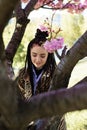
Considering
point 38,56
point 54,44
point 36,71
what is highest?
point 38,56

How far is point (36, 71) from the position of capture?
3.10 m

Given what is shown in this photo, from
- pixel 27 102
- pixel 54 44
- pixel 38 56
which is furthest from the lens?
pixel 54 44

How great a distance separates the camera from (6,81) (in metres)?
0.97

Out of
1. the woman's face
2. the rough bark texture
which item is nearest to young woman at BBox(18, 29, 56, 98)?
the woman's face

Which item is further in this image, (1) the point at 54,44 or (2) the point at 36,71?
(1) the point at 54,44

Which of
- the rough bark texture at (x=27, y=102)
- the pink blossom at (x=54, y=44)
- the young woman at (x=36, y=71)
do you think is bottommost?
the pink blossom at (x=54, y=44)

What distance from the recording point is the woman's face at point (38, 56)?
3.06 m

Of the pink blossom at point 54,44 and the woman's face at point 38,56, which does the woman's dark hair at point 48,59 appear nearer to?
the woman's face at point 38,56

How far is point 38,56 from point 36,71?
0.44ft

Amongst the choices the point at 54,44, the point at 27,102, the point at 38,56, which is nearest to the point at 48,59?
the point at 38,56

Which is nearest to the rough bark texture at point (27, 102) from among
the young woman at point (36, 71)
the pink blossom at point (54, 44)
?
the young woman at point (36, 71)

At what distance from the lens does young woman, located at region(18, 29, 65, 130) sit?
9.96ft

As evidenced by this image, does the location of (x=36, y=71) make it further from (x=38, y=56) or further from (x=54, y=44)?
(x=54, y=44)

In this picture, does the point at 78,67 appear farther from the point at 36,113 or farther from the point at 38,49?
the point at 36,113
